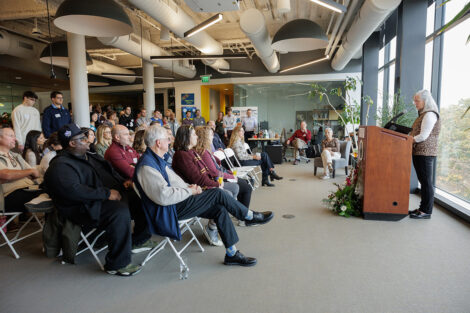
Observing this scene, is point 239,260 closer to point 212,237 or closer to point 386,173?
point 212,237

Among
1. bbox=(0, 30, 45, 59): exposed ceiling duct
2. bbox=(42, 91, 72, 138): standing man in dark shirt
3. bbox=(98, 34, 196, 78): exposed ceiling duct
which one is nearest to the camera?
bbox=(42, 91, 72, 138): standing man in dark shirt

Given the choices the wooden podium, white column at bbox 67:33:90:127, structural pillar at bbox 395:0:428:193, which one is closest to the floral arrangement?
the wooden podium

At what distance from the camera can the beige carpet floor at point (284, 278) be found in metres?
2.29

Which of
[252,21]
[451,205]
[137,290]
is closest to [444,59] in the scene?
[451,205]

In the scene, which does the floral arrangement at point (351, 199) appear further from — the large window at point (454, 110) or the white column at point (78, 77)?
the white column at point (78, 77)

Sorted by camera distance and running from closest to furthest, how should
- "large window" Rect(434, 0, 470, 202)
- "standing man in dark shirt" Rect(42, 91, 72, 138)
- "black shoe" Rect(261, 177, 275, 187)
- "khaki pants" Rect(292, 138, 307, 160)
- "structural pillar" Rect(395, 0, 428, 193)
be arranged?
1. "large window" Rect(434, 0, 470, 202)
2. "structural pillar" Rect(395, 0, 428, 193)
3. "standing man in dark shirt" Rect(42, 91, 72, 138)
4. "black shoe" Rect(261, 177, 275, 187)
5. "khaki pants" Rect(292, 138, 307, 160)

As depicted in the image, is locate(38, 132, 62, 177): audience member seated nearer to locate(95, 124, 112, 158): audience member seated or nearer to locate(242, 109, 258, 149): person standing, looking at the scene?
locate(95, 124, 112, 158): audience member seated

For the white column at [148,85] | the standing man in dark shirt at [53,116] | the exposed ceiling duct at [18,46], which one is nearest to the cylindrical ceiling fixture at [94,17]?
the standing man in dark shirt at [53,116]

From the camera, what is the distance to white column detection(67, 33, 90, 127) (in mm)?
6957

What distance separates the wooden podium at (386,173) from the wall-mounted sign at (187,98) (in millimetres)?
11580

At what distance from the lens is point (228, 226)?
2.86 metres

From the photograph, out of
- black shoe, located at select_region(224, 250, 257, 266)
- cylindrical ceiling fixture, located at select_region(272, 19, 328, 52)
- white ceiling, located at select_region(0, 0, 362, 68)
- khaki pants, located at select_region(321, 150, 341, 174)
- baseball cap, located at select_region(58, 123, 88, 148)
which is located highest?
white ceiling, located at select_region(0, 0, 362, 68)

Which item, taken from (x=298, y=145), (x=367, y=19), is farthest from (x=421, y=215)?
(x=298, y=145)

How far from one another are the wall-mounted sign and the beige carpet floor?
457 inches
